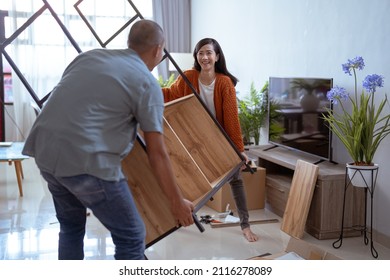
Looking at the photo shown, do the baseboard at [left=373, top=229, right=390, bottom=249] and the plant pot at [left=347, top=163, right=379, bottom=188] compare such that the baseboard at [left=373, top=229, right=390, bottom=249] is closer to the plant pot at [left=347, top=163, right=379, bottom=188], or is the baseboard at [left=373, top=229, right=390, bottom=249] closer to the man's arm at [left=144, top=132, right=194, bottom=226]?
the plant pot at [left=347, top=163, right=379, bottom=188]

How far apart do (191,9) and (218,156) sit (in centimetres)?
491

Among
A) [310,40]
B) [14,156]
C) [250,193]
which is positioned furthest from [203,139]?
[14,156]

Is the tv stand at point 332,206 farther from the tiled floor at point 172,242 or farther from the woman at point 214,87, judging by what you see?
the woman at point 214,87

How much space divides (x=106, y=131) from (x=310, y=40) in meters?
2.61

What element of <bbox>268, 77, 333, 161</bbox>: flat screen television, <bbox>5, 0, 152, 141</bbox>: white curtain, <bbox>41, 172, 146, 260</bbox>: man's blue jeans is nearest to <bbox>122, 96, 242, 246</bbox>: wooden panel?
<bbox>41, 172, 146, 260</bbox>: man's blue jeans

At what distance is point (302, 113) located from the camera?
3.57m

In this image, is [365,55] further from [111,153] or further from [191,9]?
[191,9]

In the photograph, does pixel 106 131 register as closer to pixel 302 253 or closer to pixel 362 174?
pixel 302 253

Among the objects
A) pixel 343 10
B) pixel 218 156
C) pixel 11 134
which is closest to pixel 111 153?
pixel 218 156

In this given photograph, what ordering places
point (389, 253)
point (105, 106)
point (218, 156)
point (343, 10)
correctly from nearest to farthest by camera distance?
point (105, 106), point (218, 156), point (389, 253), point (343, 10)

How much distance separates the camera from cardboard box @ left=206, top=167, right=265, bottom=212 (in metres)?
3.75

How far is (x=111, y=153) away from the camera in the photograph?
161cm

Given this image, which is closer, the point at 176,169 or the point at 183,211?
the point at 183,211

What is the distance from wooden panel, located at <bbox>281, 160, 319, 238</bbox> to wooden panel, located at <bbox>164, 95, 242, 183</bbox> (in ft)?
2.74
